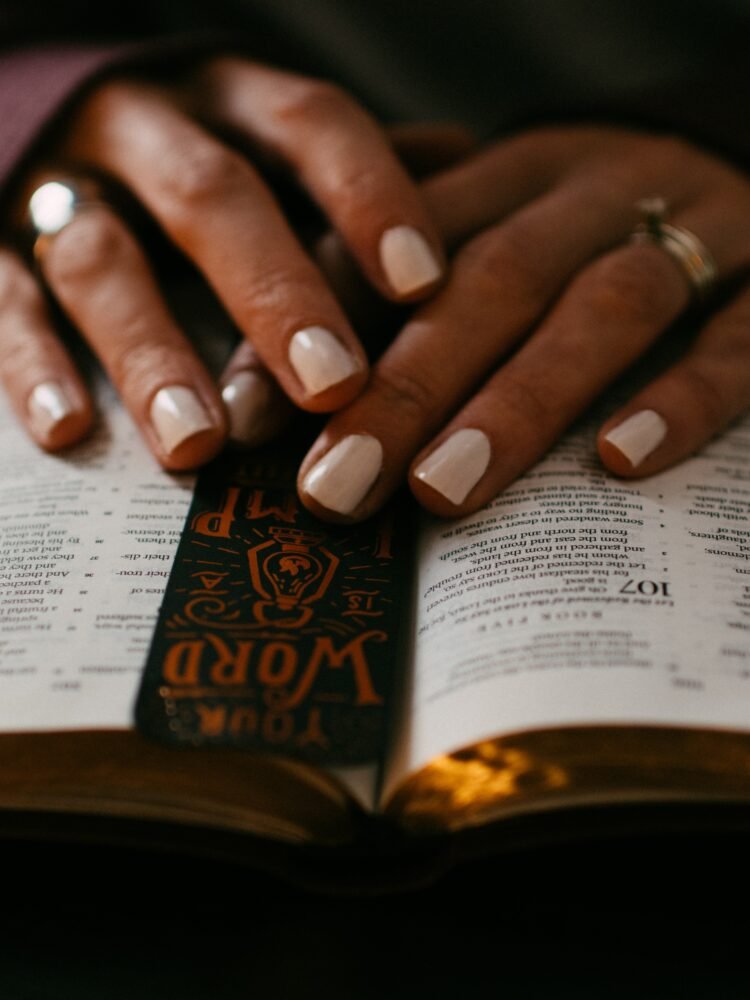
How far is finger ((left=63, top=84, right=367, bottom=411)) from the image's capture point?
1.64 feet

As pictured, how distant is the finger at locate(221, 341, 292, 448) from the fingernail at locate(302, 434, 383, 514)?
0.07 metres

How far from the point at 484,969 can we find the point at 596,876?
Answer: 0.23 ft

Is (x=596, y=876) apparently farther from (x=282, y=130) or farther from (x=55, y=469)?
(x=282, y=130)

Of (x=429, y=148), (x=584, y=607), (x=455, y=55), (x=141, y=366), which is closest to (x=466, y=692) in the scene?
(x=584, y=607)

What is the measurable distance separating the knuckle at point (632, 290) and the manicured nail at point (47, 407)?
34 centimetres

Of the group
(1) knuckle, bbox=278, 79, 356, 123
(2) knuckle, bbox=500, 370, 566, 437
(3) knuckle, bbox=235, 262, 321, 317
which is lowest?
(2) knuckle, bbox=500, 370, 566, 437

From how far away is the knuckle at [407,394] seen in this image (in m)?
0.50

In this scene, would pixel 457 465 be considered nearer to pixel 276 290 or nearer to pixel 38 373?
pixel 276 290

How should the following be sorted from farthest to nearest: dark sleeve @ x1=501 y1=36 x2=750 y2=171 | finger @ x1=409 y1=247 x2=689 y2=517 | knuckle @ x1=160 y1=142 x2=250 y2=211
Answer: dark sleeve @ x1=501 y1=36 x2=750 y2=171 → knuckle @ x1=160 y1=142 x2=250 y2=211 → finger @ x1=409 y1=247 x2=689 y2=517

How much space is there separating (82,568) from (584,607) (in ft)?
0.85

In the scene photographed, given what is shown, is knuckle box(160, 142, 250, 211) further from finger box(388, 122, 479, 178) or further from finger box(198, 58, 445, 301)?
finger box(388, 122, 479, 178)

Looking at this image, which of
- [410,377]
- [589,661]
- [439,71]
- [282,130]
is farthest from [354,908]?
[439,71]

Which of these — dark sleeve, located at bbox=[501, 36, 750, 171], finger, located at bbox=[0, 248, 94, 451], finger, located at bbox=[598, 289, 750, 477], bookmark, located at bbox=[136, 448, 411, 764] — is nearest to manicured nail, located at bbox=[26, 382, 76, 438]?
finger, located at bbox=[0, 248, 94, 451]

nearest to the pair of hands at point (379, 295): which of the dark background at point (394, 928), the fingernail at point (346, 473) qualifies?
the fingernail at point (346, 473)
